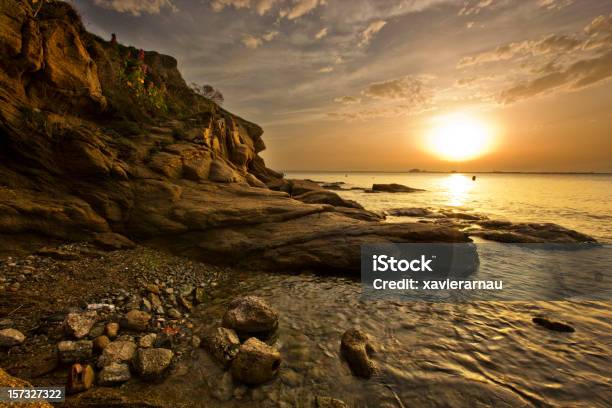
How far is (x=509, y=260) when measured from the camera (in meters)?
16.1

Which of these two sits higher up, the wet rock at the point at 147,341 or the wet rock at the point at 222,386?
the wet rock at the point at 147,341

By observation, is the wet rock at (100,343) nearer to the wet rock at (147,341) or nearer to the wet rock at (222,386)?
the wet rock at (147,341)

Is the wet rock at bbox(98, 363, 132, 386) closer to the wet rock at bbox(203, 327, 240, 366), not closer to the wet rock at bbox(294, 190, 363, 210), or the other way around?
the wet rock at bbox(203, 327, 240, 366)

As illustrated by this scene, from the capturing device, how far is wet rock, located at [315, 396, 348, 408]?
17.4 ft

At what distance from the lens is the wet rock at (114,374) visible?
530cm

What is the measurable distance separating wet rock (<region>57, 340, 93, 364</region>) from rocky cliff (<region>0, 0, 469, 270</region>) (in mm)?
6439

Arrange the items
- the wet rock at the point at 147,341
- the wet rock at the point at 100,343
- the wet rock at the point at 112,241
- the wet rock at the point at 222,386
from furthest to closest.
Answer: the wet rock at the point at 112,241 < the wet rock at the point at 147,341 < the wet rock at the point at 100,343 < the wet rock at the point at 222,386

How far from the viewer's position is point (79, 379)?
16.8 ft

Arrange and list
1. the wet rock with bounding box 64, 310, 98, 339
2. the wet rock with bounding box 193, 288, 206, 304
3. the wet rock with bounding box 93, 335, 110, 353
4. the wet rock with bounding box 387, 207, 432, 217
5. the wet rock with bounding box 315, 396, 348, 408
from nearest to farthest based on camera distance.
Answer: the wet rock with bounding box 315, 396, 348, 408 < the wet rock with bounding box 93, 335, 110, 353 < the wet rock with bounding box 64, 310, 98, 339 < the wet rock with bounding box 193, 288, 206, 304 < the wet rock with bounding box 387, 207, 432, 217

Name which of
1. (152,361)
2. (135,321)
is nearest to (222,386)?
(152,361)

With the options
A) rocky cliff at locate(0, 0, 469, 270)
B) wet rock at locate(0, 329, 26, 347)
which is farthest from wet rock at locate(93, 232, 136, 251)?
wet rock at locate(0, 329, 26, 347)

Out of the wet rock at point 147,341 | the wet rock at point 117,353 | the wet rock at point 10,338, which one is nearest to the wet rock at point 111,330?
the wet rock at point 117,353

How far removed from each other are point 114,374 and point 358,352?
5.61 metres

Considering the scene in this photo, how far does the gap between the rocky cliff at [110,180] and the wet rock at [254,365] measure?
6834 mm
